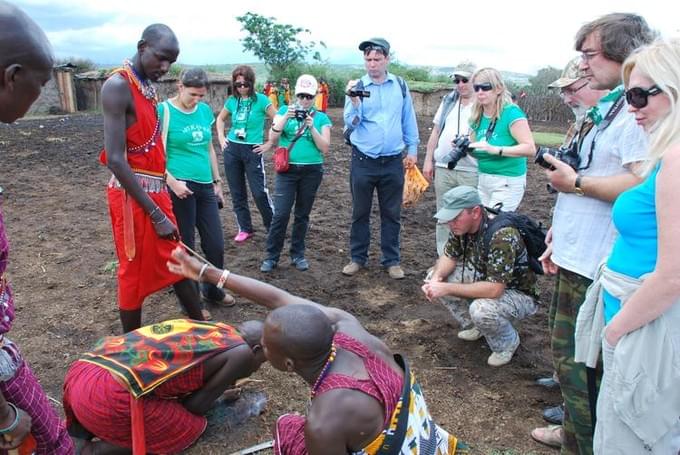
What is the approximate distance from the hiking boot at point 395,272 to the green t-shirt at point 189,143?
1.89 meters

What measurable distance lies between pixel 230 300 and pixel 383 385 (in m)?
2.77

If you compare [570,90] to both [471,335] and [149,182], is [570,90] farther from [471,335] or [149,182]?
[149,182]

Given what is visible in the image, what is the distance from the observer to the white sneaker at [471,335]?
3.92 metres

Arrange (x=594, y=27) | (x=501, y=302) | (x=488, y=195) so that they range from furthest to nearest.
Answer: (x=488, y=195), (x=501, y=302), (x=594, y=27)

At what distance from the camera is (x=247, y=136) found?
537cm

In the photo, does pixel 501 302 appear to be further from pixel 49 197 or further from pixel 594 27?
pixel 49 197

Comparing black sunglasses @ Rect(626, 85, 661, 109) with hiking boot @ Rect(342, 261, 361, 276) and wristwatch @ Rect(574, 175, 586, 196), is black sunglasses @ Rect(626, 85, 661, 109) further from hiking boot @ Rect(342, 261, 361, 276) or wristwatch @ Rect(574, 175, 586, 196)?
hiking boot @ Rect(342, 261, 361, 276)

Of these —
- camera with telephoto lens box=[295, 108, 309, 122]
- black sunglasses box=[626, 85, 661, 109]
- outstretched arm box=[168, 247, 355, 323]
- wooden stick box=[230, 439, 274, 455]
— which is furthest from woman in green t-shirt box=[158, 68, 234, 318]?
black sunglasses box=[626, 85, 661, 109]

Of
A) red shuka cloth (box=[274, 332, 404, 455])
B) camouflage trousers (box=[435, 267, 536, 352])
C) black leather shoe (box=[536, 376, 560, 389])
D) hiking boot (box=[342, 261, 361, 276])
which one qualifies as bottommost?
black leather shoe (box=[536, 376, 560, 389])

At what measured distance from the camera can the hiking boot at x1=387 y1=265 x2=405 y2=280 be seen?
5.04 m

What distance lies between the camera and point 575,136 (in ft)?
8.55

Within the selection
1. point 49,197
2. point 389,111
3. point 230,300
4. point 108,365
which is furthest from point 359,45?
point 49,197

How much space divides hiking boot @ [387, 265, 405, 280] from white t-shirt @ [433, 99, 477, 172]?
1024mm

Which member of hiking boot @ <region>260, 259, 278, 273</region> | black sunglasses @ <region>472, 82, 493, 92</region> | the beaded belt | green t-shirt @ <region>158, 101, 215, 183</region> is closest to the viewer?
the beaded belt
